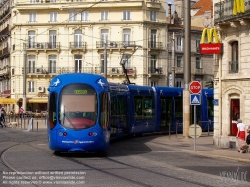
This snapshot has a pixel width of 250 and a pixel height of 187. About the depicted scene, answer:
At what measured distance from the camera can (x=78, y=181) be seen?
545 inches

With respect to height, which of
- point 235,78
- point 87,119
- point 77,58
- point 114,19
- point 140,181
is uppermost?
point 114,19

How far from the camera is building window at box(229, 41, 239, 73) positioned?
25.4 meters

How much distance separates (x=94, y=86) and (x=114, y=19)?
49140mm

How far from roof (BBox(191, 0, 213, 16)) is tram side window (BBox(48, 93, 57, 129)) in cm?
6247

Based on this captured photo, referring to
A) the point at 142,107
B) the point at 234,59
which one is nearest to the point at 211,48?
the point at 234,59

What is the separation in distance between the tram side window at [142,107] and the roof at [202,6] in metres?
49.3

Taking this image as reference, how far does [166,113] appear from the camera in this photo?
34844 mm

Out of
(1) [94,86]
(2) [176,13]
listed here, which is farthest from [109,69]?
(1) [94,86]

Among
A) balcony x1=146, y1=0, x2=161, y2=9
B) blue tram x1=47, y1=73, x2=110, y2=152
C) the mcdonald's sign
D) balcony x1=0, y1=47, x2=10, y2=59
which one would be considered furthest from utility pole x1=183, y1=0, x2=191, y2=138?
balcony x1=0, y1=47, x2=10, y2=59

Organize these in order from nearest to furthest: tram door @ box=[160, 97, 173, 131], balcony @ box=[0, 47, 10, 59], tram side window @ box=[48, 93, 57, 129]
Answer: tram side window @ box=[48, 93, 57, 129], tram door @ box=[160, 97, 173, 131], balcony @ box=[0, 47, 10, 59]

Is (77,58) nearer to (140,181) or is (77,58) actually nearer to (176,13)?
(176,13)

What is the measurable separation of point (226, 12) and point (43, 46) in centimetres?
4714

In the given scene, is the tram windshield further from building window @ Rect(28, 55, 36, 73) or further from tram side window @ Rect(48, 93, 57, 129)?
building window @ Rect(28, 55, 36, 73)

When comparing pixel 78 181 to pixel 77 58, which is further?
pixel 77 58
